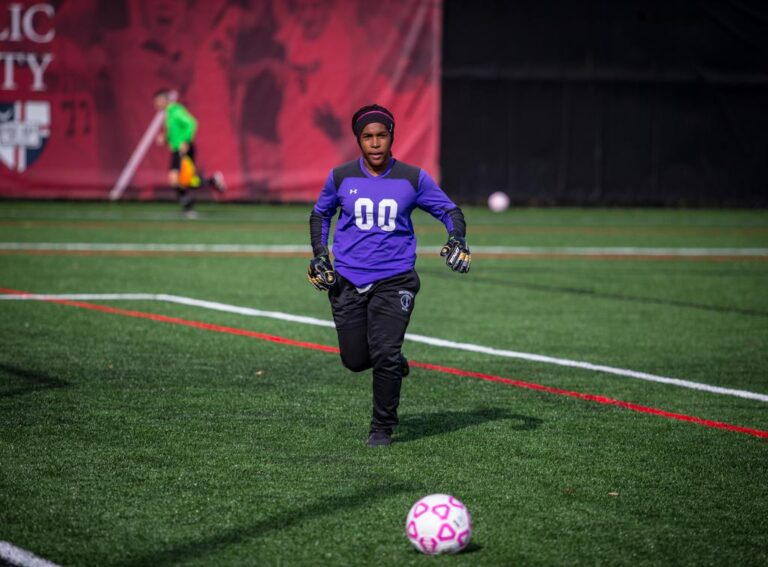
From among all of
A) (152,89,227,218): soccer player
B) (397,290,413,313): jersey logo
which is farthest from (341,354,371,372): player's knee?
(152,89,227,218): soccer player

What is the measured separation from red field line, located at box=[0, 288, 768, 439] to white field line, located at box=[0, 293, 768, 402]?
38 cm

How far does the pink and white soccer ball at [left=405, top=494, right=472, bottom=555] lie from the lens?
4500 mm

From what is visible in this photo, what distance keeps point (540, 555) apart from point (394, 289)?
2.18 meters

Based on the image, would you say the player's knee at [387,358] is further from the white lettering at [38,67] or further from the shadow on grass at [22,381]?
the white lettering at [38,67]

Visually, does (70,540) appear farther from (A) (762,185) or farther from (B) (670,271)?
(A) (762,185)

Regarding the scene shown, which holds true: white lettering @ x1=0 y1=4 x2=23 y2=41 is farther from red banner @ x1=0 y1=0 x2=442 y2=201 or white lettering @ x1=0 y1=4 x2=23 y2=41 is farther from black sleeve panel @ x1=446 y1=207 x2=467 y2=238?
black sleeve panel @ x1=446 y1=207 x2=467 y2=238

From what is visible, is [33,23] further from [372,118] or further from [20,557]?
[20,557]

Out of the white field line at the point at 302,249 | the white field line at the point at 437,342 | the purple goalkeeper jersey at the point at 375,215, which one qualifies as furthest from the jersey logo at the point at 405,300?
the white field line at the point at 302,249

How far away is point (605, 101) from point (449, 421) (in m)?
21.7

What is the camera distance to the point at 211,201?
2752cm

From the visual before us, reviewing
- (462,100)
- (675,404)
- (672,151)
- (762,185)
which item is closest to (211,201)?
(462,100)

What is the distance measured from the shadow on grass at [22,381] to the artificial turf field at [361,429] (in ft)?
0.10

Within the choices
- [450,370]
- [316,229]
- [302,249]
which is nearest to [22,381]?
[316,229]

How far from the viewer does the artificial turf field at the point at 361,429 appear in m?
4.78
